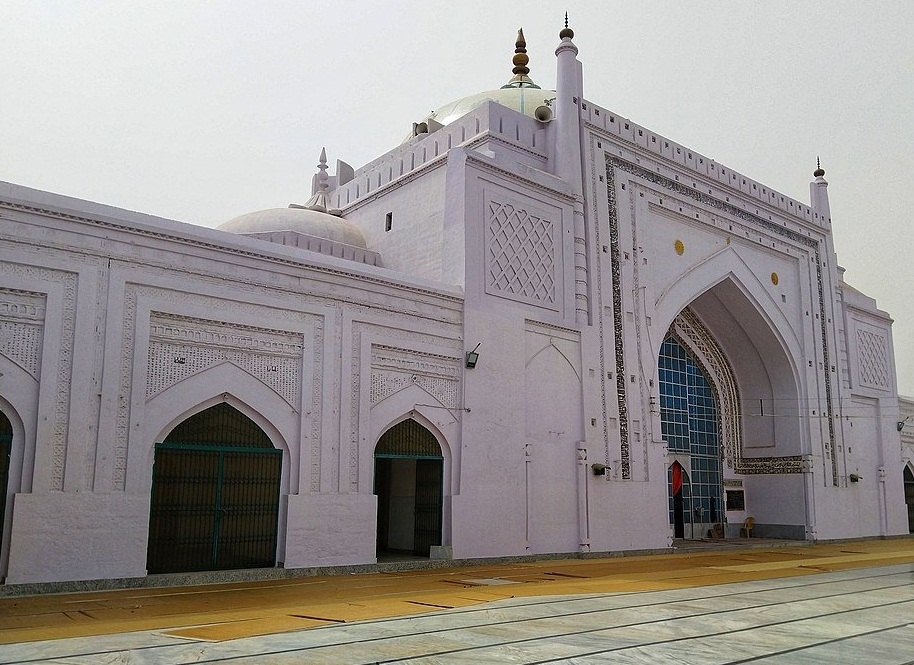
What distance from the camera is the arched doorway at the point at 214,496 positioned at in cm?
740

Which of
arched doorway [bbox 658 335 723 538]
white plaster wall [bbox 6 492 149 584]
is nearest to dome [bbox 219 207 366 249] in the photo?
white plaster wall [bbox 6 492 149 584]

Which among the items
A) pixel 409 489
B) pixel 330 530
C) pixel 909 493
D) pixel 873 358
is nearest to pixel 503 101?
pixel 409 489

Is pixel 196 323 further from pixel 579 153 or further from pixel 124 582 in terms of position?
pixel 579 153

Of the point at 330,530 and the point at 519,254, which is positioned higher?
the point at 519,254

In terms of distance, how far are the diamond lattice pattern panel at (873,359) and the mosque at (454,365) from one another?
82 mm

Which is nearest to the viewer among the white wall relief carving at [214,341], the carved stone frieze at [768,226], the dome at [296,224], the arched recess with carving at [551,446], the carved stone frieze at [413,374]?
the white wall relief carving at [214,341]

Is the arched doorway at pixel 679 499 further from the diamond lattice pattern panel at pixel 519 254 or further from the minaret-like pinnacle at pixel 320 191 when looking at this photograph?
the minaret-like pinnacle at pixel 320 191

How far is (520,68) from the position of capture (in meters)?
16.5

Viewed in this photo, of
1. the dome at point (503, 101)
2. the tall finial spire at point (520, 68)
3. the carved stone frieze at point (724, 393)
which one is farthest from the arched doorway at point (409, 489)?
the tall finial spire at point (520, 68)

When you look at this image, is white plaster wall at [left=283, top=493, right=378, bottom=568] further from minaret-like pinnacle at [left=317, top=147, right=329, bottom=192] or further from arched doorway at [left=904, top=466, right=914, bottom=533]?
arched doorway at [left=904, top=466, right=914, bottom=533]

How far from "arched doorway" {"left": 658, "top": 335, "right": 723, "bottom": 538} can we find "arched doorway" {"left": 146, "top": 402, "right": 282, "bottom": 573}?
335 inches

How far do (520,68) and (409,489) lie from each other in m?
9.65

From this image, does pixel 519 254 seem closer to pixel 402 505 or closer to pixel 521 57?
pixel 402 505

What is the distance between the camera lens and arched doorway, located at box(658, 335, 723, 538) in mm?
14781
